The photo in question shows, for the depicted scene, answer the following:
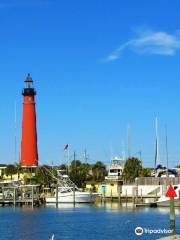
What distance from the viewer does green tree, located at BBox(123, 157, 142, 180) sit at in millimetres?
155125

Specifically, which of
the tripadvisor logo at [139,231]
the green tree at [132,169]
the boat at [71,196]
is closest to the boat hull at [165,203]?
the boat at [71,196]

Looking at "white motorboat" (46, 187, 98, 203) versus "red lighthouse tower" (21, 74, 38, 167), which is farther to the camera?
"red lighthouse tower" (21, 74, 38, 167)

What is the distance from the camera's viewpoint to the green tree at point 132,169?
155m

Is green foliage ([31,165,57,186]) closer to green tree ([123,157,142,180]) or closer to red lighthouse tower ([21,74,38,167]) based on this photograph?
red lighthouse tower ([21,74,38,167])

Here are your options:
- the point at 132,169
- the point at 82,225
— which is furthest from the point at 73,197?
the point at 82,225

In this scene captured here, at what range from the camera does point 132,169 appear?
156m

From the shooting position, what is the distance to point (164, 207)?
11338 cm

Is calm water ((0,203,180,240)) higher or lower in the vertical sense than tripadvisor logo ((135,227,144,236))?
lower

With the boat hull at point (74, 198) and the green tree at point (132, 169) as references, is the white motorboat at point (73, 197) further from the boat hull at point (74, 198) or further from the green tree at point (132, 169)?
the green tree at point (132, 169)

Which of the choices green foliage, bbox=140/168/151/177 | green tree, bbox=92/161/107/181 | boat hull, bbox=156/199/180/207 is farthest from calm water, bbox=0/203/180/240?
green tree, bbox=92/161/107/181

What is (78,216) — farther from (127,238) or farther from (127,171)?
(127,171)

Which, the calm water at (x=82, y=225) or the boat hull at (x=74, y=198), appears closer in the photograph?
the calm water at (x=82, y=225)

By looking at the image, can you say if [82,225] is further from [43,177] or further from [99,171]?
[99,171]

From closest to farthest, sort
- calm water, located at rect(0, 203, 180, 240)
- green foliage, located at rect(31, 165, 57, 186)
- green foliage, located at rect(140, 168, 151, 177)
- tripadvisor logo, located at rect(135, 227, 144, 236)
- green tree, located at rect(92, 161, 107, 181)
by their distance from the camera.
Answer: tripadvisor logo, located at rect(135, 227, 144, 236) → calm water, located at rect(0, 203, 180, 240) → green foliage, located at rect(140, 168, 151, 177) → green foliage, located at rect(31, 165, 57, 186) → green tree, located at rect(92, 161, 107, 181)
